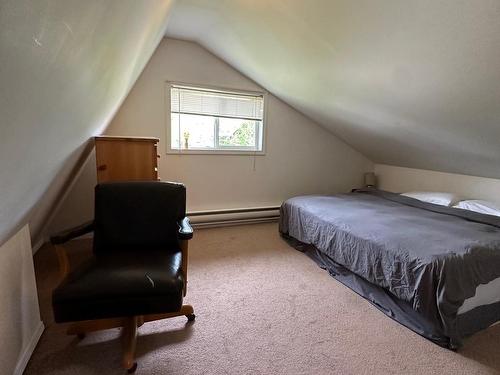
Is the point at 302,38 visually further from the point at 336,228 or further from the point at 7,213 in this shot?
the point at 7,213

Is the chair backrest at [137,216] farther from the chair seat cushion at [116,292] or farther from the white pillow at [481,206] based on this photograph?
the white pillow at [481,206]

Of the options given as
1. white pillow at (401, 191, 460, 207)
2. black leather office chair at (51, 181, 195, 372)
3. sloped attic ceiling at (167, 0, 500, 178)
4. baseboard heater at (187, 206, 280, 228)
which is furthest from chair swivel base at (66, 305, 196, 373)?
white pillow at (401, 191, 460, 207)

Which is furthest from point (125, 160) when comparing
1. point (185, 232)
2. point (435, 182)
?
point (435, 182)

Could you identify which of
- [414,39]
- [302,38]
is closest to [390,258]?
[414,39]

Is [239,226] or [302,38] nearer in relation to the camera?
[302,38]

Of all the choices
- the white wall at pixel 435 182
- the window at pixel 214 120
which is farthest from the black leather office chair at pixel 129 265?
the white wall at pixel 435 182

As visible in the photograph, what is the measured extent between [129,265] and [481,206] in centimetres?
326

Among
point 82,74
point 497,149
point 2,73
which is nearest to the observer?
point 2,73

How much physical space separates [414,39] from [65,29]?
178 cm

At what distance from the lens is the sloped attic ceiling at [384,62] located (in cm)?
154

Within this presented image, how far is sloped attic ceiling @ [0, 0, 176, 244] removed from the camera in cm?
51

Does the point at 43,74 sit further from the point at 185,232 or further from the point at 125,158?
the point at 125,158

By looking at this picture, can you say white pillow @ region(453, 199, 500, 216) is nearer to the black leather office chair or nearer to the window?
the window

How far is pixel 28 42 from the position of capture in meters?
0.54
